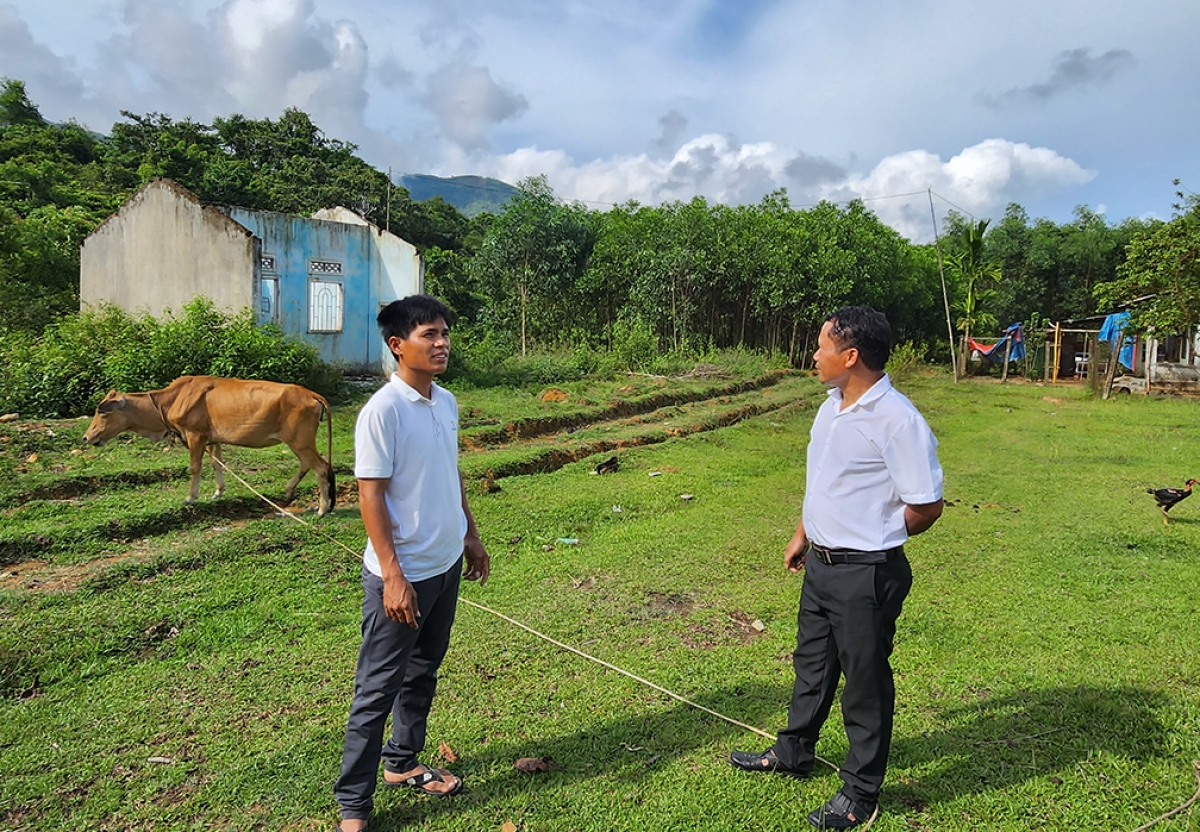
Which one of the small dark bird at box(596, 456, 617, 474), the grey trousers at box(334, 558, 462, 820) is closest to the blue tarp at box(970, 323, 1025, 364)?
the small dark bird at box(596, 456, 617, 474)

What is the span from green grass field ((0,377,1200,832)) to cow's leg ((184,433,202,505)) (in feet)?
0.88

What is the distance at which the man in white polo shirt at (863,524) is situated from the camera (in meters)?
2.52

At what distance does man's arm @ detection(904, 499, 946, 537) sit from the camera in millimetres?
2488

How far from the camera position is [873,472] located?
259 centimetres

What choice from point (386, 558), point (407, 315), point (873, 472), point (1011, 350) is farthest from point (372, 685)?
point (1011, 350)

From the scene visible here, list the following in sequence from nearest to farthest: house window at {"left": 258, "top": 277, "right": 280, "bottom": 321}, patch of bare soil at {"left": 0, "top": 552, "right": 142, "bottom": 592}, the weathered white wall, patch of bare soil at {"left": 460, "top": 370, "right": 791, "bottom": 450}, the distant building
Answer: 1. patch of bare soil at {"left": 0, "top": 552, "right": 142, "bottom": 592}
2. patch of bare soil at {"left": 460, "top": 370, "right": 791, "bottom": 450}
3. the weathered white wall
4. the distant building
5. house window at {"left": 258, "top": 277, "right": 280, "bottom": 321}

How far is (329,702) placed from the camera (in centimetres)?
357

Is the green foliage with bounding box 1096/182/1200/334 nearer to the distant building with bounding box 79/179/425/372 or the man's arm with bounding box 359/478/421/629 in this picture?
the distant building with bounding box 79/179/425/372

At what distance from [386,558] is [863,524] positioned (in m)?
1.66

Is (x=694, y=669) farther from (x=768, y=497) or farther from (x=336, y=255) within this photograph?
(x=336, y=255)

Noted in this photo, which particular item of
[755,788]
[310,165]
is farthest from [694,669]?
[310,165]

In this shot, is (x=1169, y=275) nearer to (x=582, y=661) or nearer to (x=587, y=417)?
(x=587, y=417)

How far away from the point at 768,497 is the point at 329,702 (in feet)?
18.2

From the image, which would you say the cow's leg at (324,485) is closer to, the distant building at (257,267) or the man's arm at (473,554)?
the man's arm at (473,554)
